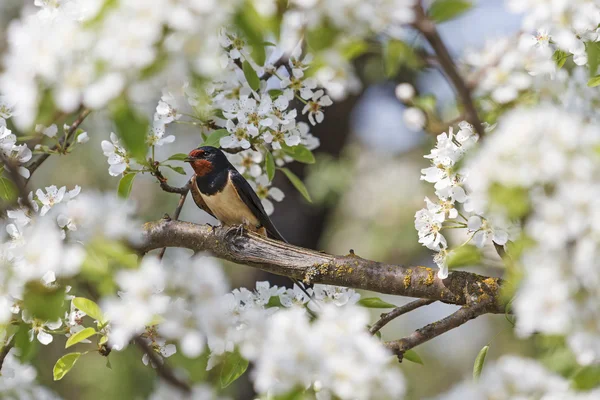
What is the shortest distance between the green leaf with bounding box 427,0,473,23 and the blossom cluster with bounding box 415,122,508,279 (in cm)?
63

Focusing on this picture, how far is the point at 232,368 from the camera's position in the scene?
178cm

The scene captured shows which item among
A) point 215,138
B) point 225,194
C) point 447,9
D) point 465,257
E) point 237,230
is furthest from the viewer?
point 225,194

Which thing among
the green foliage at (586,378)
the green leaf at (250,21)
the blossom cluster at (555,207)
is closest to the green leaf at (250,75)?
the green leaf at (250,21)

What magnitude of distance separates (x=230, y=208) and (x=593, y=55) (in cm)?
166

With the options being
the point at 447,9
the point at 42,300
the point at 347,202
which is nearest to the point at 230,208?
the point at 42,300

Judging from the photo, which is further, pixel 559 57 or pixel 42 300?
pixel 559 57

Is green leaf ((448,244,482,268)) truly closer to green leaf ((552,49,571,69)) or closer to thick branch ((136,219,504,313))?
thick branch ((136,219,504,313))

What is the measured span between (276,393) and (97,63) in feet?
1.96

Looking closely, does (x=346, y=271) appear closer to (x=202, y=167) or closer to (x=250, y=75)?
(x=250, y=75)

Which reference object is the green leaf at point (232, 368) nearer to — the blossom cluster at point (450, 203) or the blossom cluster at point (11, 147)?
the blossom cluster at point (450, 203)

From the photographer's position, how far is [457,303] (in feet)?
6.64

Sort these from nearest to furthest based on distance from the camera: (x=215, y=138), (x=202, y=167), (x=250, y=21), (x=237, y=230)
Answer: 1. (x=250, y=21)
2. (x=215, y=138)
3. (x=237, y=230)
4. (x=202, y=167)

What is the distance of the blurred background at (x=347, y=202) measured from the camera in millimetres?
5176

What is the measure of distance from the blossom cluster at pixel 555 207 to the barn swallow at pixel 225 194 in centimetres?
181
